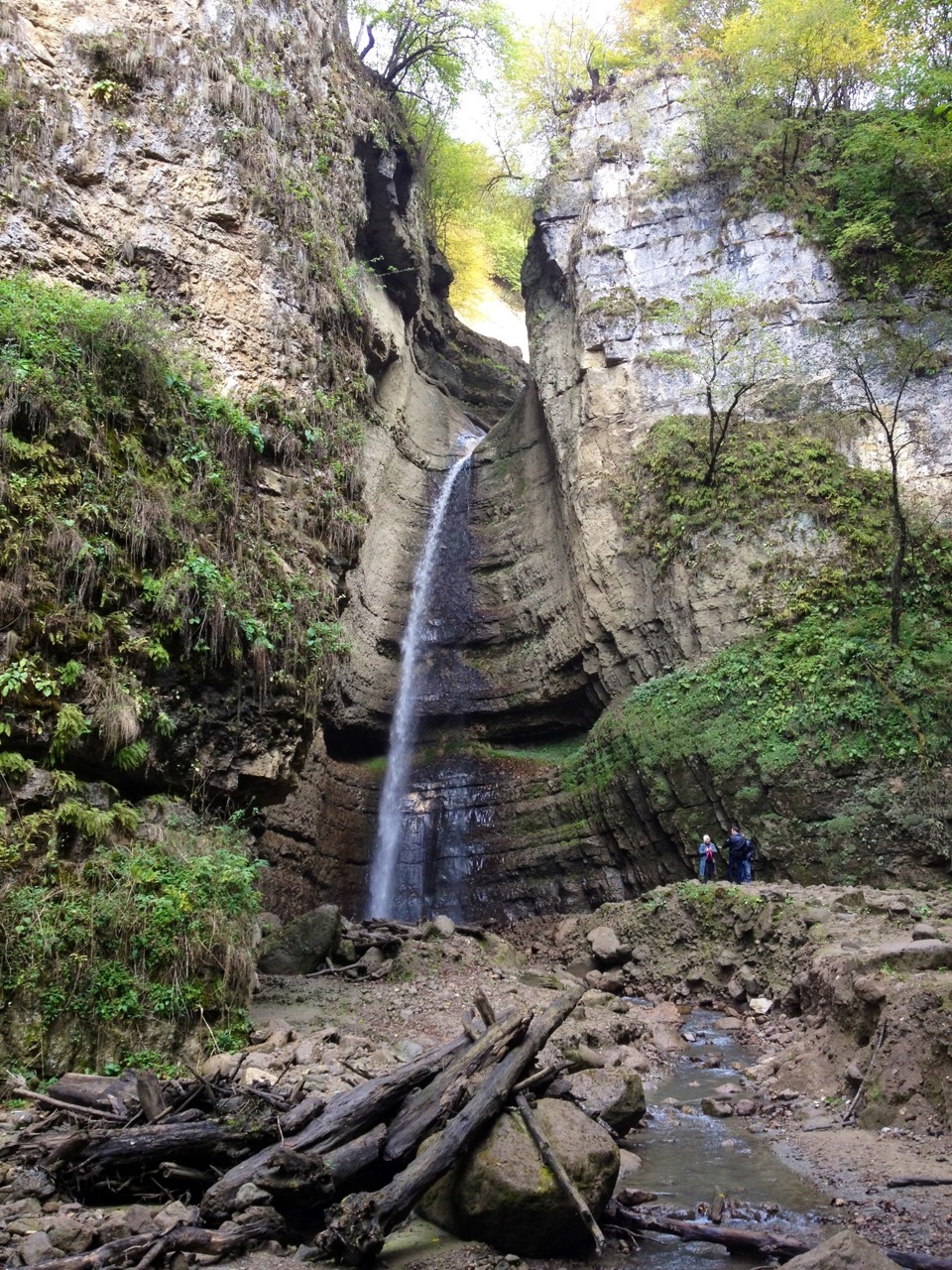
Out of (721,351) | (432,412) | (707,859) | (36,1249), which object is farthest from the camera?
(432,412)

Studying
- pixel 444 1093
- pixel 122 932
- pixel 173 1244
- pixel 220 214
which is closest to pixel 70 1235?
pixel 173 1244

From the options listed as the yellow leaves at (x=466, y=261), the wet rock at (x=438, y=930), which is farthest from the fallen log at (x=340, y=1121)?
the yellow leaves at (x=466, y=261)

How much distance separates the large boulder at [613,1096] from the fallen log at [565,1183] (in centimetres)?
162

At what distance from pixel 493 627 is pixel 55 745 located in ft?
46.1

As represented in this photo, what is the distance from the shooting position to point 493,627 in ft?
68.2

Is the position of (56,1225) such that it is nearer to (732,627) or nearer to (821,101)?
(732,627)

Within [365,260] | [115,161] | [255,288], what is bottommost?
[255,288]

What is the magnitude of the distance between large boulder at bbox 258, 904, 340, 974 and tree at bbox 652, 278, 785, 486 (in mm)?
12335

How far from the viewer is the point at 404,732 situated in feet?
64.4

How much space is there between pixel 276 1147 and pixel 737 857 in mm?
10767

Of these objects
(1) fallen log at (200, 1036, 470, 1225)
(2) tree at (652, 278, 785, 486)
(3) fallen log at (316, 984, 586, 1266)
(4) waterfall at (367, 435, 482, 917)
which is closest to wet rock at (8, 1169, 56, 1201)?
(1) fallen log at (200, 1036, 470, 1225)

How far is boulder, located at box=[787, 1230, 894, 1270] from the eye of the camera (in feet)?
11.8

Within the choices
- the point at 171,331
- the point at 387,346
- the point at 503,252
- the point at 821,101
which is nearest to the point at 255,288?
the point at 171,331

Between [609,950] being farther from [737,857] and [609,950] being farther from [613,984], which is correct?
[737,857]
